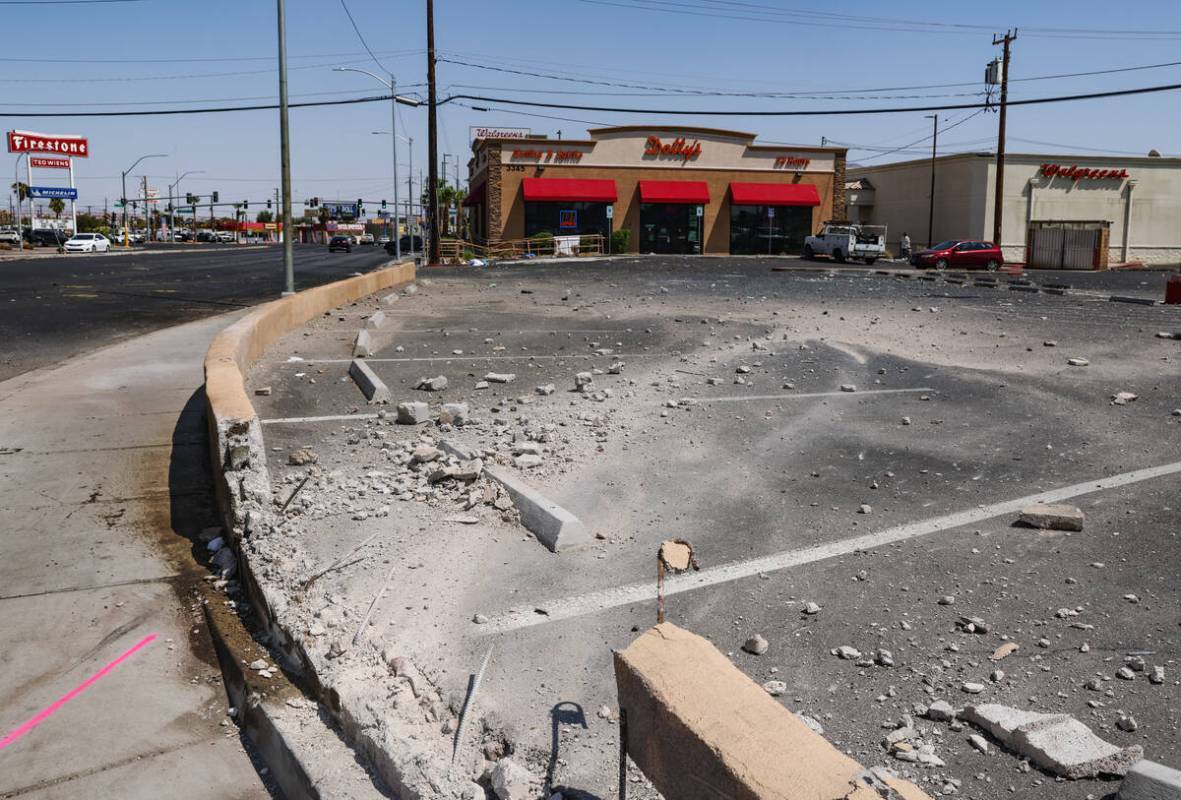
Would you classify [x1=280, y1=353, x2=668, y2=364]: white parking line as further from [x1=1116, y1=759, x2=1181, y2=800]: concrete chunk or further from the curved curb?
[x1=1116, y1=759, x2=1181, y2=800]: concrete chunk

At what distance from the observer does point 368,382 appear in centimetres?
1127

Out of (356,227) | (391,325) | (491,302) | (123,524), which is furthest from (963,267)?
(356,227)

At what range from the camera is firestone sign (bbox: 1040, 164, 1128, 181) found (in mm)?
65125

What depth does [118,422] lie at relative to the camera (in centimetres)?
1026

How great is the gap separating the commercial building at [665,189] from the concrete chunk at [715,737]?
191ft

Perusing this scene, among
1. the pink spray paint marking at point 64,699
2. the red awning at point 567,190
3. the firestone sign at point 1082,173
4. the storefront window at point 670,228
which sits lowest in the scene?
the pink spray paint marking at point 64,699

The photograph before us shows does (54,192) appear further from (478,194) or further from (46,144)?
(478,194)

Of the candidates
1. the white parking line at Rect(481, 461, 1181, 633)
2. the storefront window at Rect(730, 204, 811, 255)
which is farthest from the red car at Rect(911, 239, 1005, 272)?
the white parking line at Rect(481, 461, 1181, 633)

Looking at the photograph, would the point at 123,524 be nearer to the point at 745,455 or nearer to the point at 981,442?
the point at 745,455

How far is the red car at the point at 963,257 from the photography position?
164ft

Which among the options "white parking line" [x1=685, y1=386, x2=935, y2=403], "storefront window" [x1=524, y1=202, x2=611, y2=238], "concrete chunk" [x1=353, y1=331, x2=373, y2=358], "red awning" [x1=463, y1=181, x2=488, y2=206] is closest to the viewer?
"white parking line" [x1=685, y1=386, x2=935, y2=403]

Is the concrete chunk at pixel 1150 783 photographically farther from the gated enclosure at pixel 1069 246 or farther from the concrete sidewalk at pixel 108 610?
the gated enclosure at pixel 1069 246

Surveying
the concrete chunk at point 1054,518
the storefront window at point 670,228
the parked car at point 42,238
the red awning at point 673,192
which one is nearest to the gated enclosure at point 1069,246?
the red awning at point 673,192

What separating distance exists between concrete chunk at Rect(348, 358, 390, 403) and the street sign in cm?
11314
